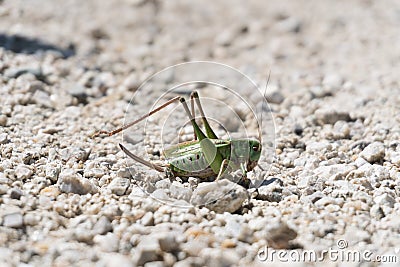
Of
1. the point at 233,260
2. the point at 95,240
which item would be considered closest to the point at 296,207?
the point at 233,260

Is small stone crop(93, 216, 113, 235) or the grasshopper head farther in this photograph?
the grasshopper head

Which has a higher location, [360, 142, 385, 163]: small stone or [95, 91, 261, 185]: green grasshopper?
[95, 91, 261, 185]: green grasshopper

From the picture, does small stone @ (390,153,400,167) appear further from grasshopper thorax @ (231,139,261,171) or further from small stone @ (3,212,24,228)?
small stone @ (3,212,24,228)

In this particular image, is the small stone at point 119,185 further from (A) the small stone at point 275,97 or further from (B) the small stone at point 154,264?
(A) the small stone at point 275,97

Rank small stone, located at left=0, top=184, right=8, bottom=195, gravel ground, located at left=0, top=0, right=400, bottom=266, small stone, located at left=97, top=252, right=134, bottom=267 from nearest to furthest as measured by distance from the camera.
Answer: small stone, located at left=97, top=252, right=134, bottom=267, gravel ground, located at left=0, top=0, right=400, bottom=266, small stone, located at left=0, top=184, right=8, bottom=195

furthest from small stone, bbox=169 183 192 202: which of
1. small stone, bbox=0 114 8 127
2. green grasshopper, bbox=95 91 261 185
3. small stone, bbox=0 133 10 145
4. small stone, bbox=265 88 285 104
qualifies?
small stone, bbox=265 88 285 104

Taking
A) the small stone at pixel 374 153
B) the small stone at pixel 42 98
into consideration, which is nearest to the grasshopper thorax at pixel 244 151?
the small stone at pixel 374 153
